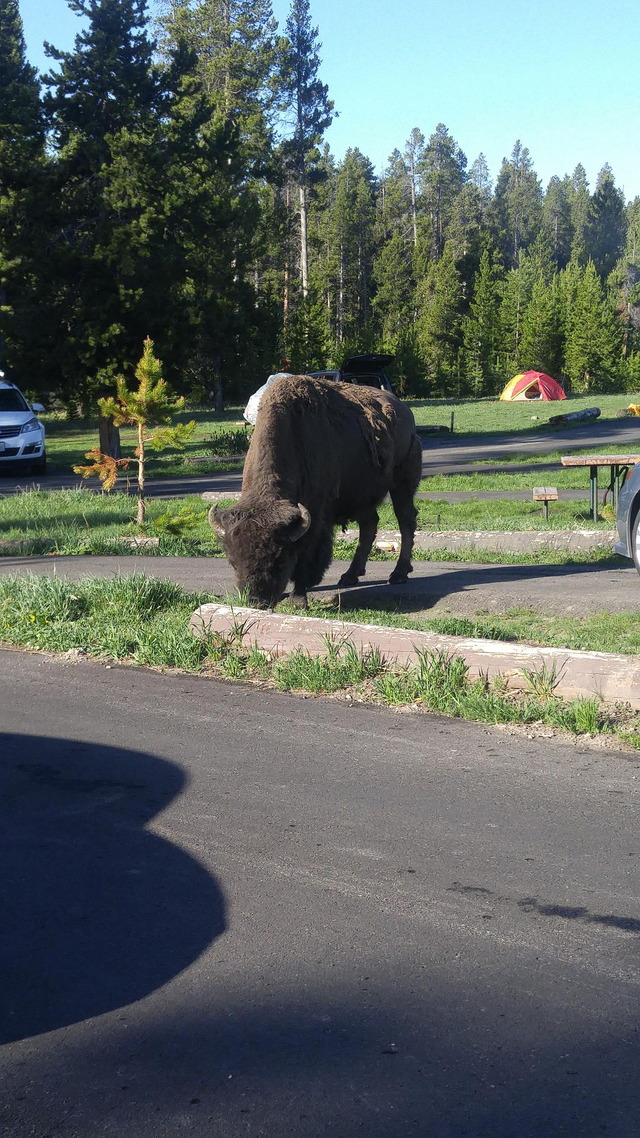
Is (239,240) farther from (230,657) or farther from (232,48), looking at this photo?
(230,657)

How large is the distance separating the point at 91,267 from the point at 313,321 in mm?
31444

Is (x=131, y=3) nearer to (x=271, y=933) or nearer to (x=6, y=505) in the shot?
(x=6, y=505)

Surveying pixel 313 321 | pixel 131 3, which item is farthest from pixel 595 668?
pixel 313 321

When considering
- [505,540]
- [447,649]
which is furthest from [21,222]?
[447,649]

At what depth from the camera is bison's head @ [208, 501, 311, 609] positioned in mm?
8539

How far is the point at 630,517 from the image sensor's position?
408 inches

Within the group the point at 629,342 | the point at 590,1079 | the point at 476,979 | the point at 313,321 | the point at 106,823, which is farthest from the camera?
the point at 629,342

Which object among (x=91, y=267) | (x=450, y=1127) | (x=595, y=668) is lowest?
(x=450, y=1127)

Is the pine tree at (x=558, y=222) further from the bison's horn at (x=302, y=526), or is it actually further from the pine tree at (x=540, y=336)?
the bison's horn at (x=302, y=526)

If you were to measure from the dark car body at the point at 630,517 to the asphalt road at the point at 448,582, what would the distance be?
31 centimetres

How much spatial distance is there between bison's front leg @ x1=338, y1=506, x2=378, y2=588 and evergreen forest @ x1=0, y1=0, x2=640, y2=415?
1811 centimetres

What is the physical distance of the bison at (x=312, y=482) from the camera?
8.62 m

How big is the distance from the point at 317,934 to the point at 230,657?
160 inches

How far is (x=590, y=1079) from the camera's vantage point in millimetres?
3244
